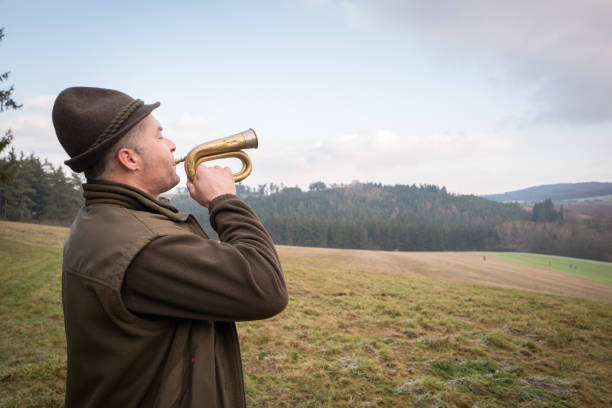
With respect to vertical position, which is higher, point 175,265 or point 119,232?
point 119,232

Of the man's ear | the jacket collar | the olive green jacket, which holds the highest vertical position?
the man's ear

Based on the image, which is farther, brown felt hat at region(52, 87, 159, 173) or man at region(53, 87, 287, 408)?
brown felt hat at region(52, 87, 159, 173)

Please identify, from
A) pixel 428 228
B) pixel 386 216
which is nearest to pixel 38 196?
pixel 428 228

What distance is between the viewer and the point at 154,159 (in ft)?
5.30

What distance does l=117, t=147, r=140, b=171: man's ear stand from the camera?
1.52 meters

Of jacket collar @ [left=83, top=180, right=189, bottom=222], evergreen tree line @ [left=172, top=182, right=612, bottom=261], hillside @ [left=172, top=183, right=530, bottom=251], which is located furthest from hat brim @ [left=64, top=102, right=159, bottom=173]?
evergreen tree line @ [left=172, top=182, right=612, bottom=261]

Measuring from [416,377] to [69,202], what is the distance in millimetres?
64425

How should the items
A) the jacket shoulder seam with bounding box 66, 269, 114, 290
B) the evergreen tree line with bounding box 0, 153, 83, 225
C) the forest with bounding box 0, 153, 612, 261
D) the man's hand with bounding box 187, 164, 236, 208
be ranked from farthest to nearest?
1. the forest with bounding box 0, 153, 612, 261
2. the evergreen tree line with bounding box 0, 153, 83, 225
3. the man's hand with bounding box 187, 164, 236, 208
4. the jacket shoulder seam with bounding box 66, 269, 114, 290

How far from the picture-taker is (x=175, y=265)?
48.6 inches

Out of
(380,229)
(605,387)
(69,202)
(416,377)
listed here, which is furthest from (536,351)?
(380,229)

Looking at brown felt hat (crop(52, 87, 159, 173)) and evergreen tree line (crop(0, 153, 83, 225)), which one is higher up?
evergreen tree line (crop(0, 153, 83, 225))

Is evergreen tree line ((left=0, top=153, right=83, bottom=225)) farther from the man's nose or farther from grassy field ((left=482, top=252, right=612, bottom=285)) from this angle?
grassy field ((left=482, top=252, right=612, bottom=285))

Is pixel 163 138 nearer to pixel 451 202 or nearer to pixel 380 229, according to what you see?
pixel 380 229

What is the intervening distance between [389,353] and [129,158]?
18.6 ft
